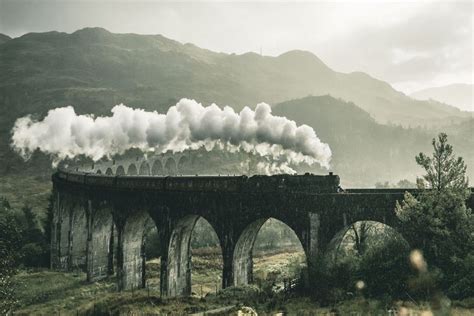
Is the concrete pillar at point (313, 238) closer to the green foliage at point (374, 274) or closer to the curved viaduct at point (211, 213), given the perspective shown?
the curved viaduct at point (211, 213)

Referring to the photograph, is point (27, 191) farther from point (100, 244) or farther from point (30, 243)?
point (100, 244)

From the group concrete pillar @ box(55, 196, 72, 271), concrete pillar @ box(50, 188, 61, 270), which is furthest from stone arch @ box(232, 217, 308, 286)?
concrete pillar @ box(50, 188, 61, 270)

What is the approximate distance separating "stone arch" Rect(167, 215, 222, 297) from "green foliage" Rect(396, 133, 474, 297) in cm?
1428

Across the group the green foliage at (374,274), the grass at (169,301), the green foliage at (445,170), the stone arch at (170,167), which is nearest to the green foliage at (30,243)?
the grass at (169,301)

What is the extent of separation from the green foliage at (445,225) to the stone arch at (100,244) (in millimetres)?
24645

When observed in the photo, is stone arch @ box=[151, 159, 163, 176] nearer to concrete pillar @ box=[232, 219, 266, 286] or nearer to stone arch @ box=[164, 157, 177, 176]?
stone arch @ box=[164, 157, 177, 176]

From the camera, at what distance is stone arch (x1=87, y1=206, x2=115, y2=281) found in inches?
1361

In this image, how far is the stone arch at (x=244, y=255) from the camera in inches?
953

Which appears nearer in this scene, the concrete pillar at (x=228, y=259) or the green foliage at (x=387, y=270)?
the green foliage at (x=387, y=270)

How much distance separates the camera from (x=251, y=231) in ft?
81.6

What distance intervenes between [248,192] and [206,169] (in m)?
69.5

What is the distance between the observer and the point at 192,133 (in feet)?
162

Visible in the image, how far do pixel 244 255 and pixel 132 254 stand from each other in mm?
10770

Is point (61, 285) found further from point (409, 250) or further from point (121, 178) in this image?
point (409, 250)
